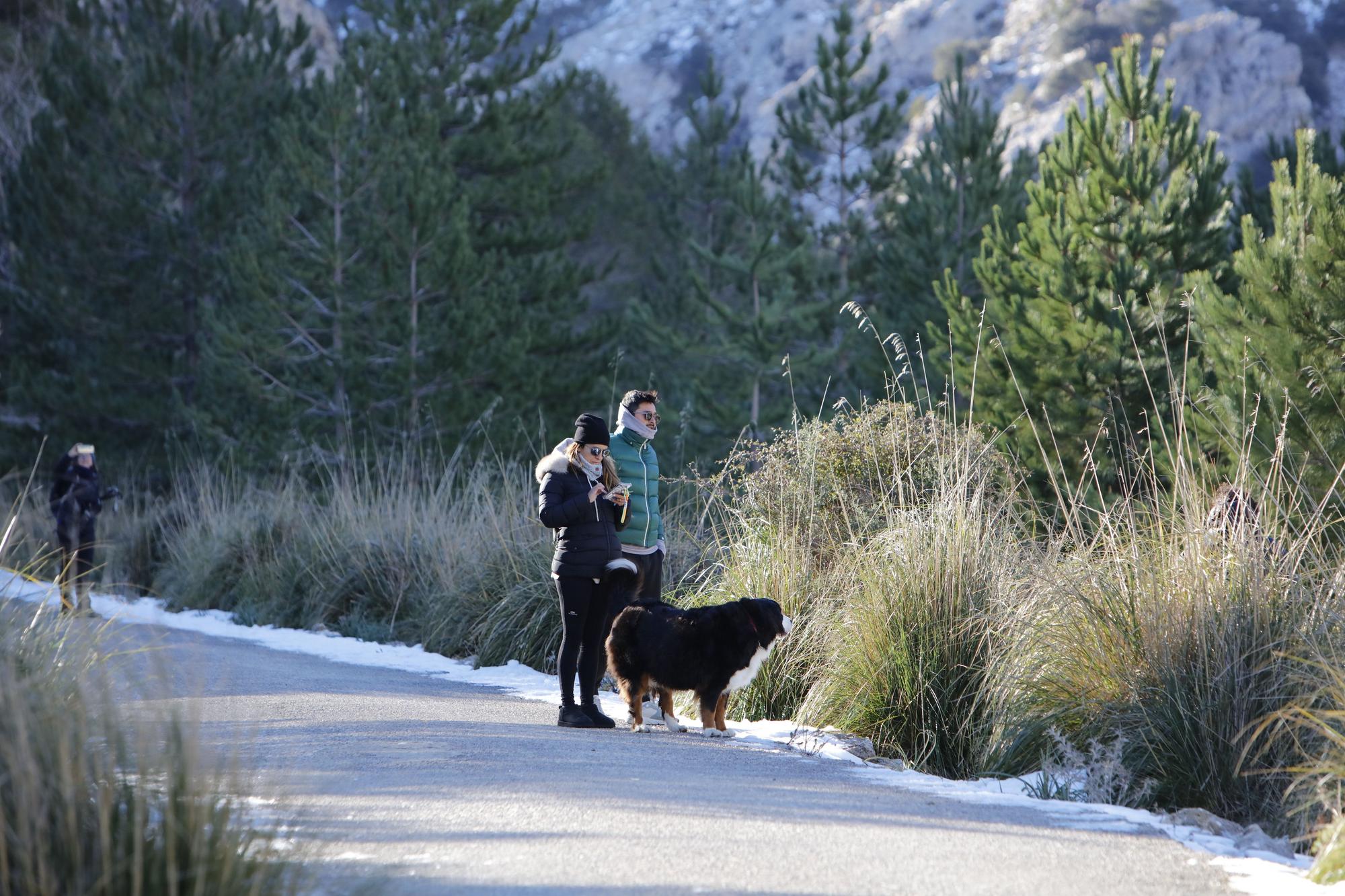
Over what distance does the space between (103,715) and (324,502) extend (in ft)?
55.7

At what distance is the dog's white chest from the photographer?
761 centimetres

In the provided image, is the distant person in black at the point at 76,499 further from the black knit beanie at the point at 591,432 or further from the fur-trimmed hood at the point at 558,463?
the black knit beanie at the point at 591,432

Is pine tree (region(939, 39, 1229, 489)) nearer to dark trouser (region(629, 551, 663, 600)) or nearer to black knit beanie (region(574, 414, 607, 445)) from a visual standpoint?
dark trouser (region(629, 551, 663, 600))

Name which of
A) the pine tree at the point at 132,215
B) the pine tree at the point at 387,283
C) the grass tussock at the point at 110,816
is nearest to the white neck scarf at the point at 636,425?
the grass tussock at the point at 110,816

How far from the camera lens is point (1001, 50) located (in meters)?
132

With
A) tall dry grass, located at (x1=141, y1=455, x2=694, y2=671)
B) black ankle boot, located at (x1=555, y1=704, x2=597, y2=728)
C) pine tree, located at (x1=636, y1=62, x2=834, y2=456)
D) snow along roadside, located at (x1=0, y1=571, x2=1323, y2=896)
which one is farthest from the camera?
pine tree, located at (x1=636, y1=62, x2=834, y2=456)

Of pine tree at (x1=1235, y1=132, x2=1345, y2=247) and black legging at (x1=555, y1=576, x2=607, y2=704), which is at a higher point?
pine tree at (x1=1235, y1=132, x2=1345, y2=247)

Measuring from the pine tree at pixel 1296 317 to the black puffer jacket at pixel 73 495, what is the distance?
11968 millimetres

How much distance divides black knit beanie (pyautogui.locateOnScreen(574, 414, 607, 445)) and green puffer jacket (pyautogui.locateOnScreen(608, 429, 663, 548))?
61cm

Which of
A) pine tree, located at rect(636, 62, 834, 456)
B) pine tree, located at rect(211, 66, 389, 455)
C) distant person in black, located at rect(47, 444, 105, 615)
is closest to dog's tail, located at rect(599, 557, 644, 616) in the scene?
distant person in black, located at rect(47, 444, 105, 615)

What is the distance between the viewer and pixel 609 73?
142250 mm

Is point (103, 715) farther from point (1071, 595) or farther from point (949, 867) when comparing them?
point (1071, 595)

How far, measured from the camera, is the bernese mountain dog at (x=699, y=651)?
759 centimetres

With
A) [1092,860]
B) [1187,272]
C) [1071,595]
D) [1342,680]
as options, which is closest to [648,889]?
[1092,860]
